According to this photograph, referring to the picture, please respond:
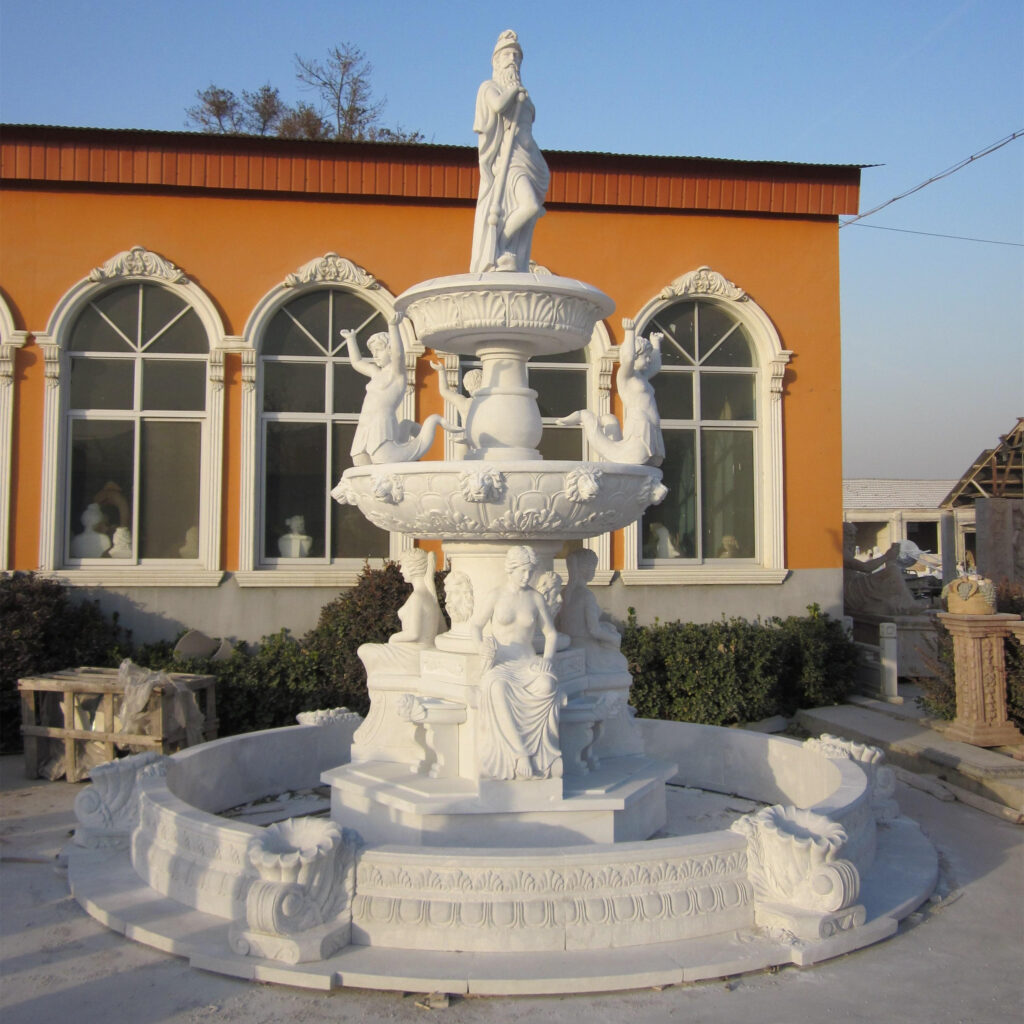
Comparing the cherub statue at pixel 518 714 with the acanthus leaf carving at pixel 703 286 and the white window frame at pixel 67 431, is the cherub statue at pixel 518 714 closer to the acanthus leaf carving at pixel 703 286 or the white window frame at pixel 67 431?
the white window frame at pixel 67 431

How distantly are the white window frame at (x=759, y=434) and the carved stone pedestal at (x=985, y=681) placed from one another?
2.85 metres

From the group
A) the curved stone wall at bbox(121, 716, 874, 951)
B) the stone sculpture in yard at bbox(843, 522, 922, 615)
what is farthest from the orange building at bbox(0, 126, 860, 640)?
the curved stone wall at bbox(121, 716, 874, 951)

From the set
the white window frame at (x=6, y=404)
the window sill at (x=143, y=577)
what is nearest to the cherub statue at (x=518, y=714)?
the window sill at (x=143, y=577)

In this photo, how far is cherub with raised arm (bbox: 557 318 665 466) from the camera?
5488mm

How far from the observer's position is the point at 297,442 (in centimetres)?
1039

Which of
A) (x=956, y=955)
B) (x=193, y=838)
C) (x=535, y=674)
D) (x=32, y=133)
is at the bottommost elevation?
(x=956, y=955)

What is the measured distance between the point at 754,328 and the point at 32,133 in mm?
7810

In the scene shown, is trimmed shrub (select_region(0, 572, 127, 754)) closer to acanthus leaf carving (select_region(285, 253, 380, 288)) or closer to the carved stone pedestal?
acanthus leaf carving (select_region(285, 253, 380, 288))

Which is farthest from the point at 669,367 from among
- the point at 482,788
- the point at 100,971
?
the point at 100,971

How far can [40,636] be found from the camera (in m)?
8.88

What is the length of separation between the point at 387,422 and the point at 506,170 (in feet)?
5.64

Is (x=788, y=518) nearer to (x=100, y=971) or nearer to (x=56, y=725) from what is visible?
(x=56, y=725)

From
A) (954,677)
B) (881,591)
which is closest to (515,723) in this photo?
(954,677)

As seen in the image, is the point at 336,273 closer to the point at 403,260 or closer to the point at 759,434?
the point at 403,260
